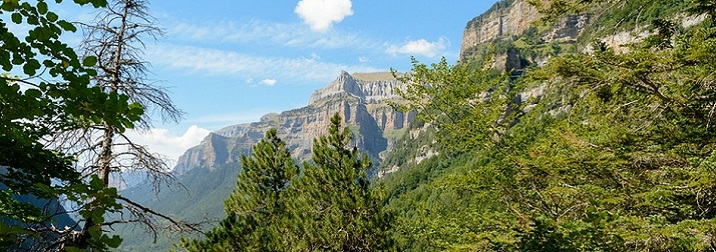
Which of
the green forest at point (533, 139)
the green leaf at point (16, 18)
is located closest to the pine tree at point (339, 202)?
the green forest at point (533, 139)

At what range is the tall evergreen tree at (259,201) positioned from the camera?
49.5 feet

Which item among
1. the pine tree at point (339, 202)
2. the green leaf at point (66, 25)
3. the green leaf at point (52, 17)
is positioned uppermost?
the green leaf at point (52, 17)

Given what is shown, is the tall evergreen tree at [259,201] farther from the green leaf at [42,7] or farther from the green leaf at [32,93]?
the green leaf at [42,7]

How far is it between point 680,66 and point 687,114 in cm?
126

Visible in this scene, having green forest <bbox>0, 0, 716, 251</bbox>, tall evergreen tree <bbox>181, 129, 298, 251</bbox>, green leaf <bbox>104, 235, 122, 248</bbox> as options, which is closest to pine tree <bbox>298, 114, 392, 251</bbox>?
green forest <bbox>0, 0, 716, 251</bbox>

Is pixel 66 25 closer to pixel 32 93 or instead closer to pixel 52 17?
pixel 52 17

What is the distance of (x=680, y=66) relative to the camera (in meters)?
5.12

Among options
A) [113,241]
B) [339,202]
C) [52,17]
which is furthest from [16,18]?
[339,202]

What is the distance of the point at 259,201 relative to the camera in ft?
57.9

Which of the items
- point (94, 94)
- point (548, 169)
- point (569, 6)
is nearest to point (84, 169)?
point (94, 94)

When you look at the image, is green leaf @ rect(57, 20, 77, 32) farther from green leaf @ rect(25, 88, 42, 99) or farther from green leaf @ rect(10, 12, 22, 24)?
green leaf @ rect(25, 88, 42, 99)

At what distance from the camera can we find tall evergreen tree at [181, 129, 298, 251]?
15094mm

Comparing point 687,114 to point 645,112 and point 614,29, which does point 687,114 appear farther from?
point 614,29

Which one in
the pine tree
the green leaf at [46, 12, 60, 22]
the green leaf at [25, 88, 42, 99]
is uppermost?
the green leaf at [46, 12, 60, 22]
